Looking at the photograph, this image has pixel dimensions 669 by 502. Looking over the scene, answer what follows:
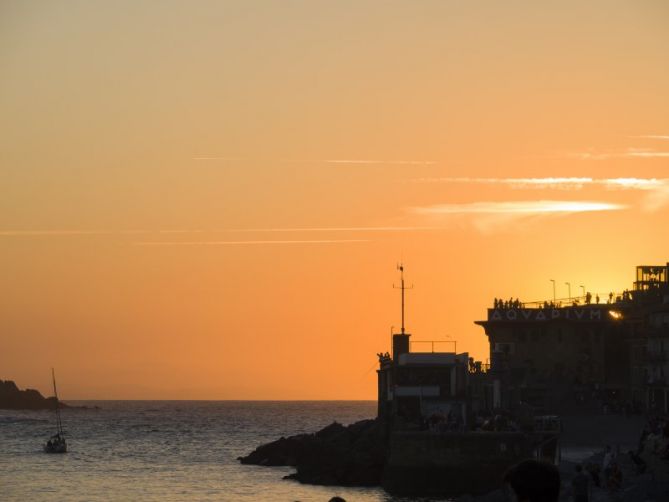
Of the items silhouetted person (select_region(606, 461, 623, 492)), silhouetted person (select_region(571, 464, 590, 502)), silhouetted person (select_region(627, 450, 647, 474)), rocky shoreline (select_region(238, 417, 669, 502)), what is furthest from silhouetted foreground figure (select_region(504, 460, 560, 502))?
silhouetted person (select_region(627, 450, 647, 474))

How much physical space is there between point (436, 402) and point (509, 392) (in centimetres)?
1044

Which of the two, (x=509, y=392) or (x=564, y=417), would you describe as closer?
(x=564, y=417)

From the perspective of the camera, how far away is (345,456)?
288ft

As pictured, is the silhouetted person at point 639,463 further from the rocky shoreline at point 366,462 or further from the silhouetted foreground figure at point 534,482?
the silhouetted foreground figure at point 534,482

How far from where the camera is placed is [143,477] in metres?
102

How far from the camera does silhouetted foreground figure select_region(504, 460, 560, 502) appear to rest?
1036cm

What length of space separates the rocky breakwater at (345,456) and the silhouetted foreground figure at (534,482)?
70569 mm

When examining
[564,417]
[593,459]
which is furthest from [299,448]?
[593,459]

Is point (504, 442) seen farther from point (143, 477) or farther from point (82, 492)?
point (143, 477)

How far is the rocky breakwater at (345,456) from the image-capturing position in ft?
270

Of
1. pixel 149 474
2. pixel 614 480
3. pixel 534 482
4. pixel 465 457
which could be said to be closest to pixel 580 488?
pixel 614 480

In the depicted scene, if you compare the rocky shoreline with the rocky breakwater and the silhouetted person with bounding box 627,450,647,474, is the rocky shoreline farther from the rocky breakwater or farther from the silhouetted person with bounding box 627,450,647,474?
the silhouetted person with bounding box 627,450,647,474

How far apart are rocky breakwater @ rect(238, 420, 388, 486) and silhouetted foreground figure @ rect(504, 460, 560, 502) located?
7057 cm

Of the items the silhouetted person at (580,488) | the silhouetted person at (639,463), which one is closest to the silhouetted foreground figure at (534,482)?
the silhouetted person at (580,488)
